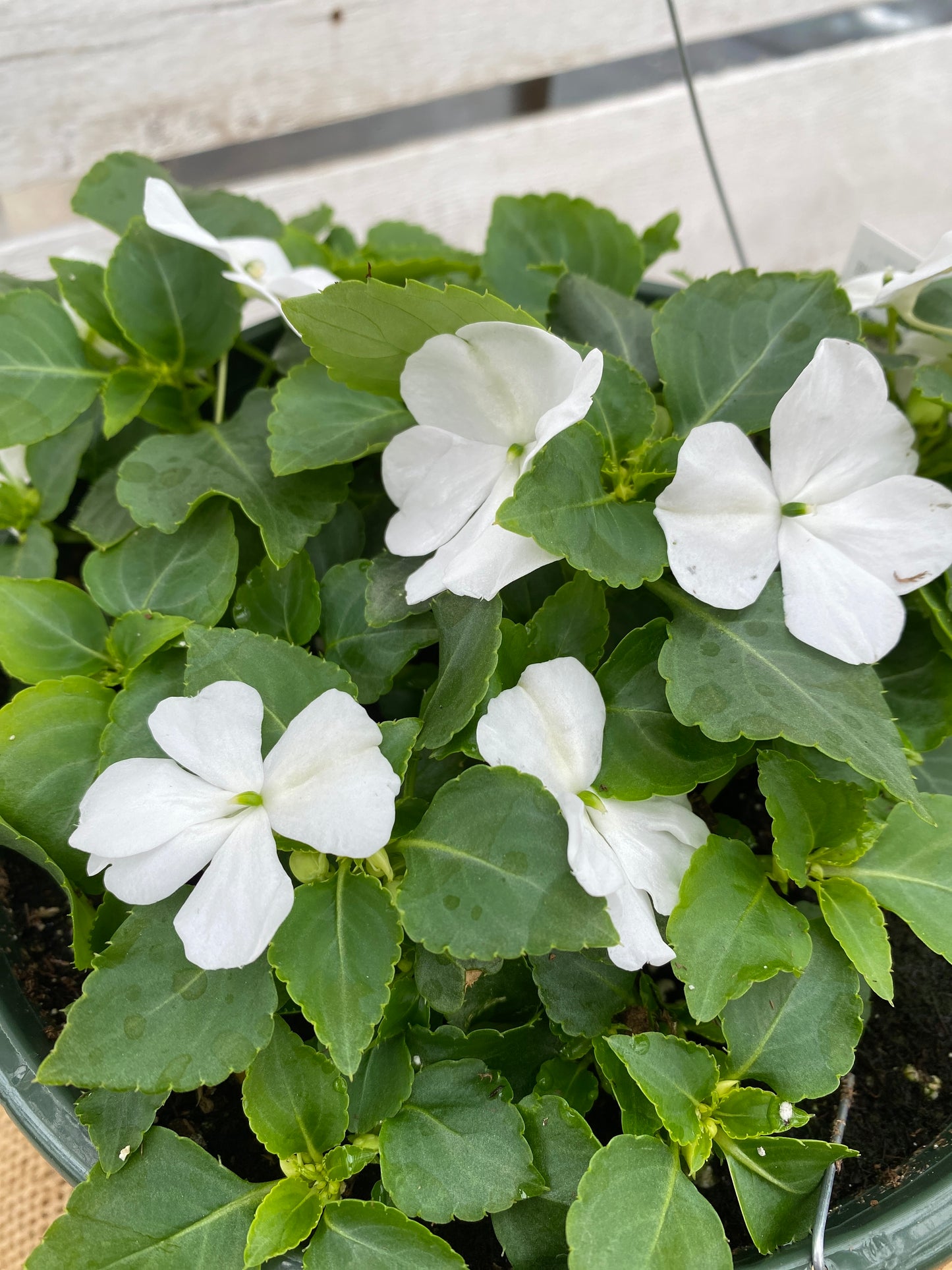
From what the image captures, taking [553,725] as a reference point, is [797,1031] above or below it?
below

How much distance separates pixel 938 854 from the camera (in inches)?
20.6

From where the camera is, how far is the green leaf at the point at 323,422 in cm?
58

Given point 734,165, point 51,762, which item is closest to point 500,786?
point 51,762

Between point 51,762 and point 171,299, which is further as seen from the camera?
point 171,299

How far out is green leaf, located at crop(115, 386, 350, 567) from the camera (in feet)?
1.90

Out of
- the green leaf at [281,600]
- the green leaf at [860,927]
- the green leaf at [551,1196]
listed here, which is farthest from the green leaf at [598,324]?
the green leaf at [551,1196]

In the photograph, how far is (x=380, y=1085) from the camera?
512mm

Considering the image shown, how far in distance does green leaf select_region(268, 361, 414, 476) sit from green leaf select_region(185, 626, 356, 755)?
0.12 meters

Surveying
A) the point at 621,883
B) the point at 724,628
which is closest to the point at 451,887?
the point at 621,883

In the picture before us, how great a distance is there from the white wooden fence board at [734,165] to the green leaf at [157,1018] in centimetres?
99

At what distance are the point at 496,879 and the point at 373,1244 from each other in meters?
0.19

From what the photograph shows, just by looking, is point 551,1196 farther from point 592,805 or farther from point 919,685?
point 919,685

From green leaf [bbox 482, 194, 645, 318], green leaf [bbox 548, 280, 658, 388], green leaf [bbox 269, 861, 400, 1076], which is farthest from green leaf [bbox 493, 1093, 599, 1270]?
green leaf [bbox 482, 194, 645, 318]

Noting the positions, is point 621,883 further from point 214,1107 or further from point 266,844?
point 214,1107
